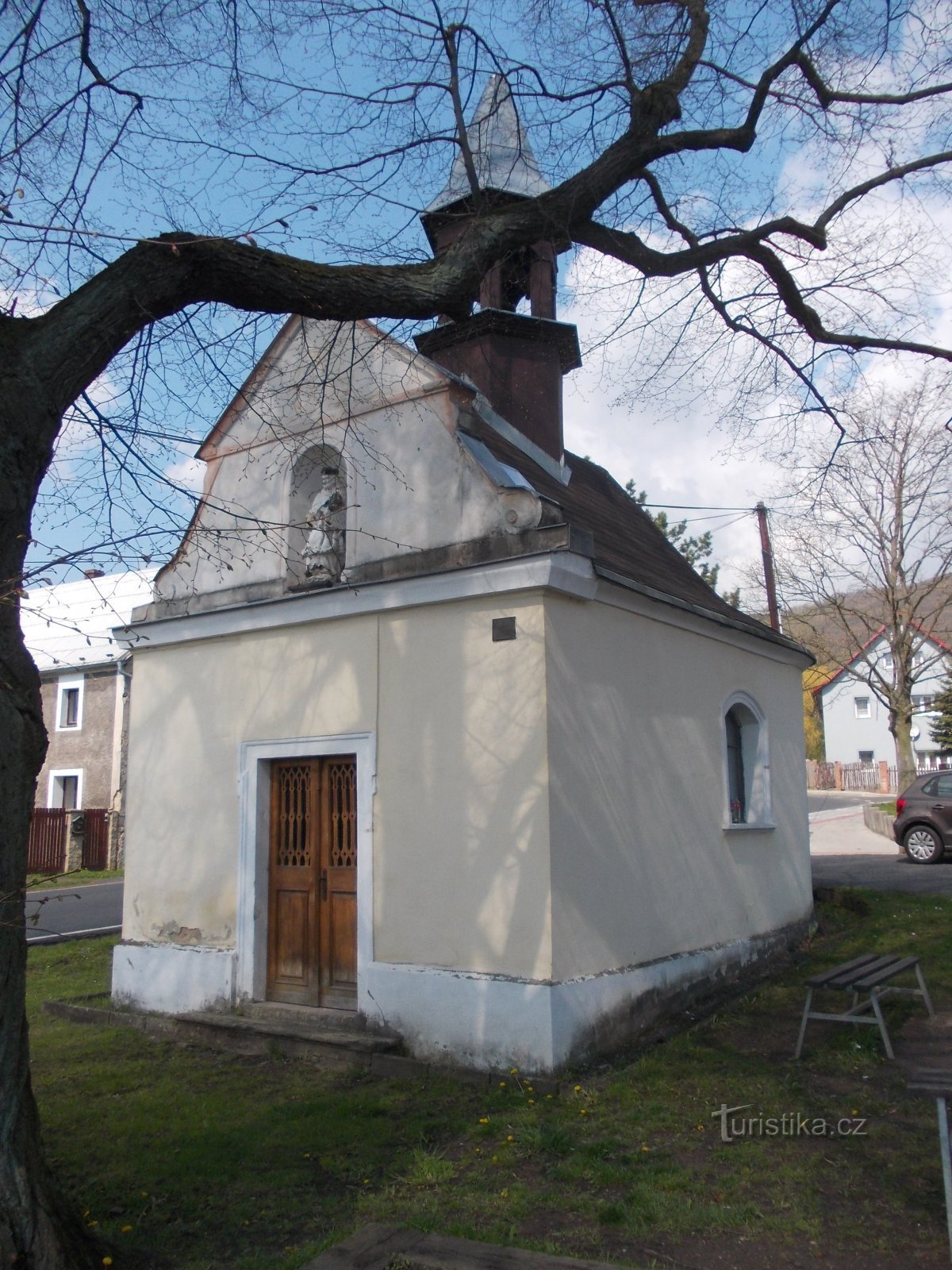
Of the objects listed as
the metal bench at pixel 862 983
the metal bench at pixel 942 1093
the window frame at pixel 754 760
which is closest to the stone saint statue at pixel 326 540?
the window frame at pixel 754 760

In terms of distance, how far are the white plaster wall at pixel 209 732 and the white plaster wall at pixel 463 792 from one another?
51cm

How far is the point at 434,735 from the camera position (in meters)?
7.67

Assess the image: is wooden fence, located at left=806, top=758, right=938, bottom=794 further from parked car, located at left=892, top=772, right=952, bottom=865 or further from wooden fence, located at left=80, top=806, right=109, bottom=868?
wooden fence, located at left=80, top=806, right=109, bottom=868

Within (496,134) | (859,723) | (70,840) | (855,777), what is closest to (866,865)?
(496,134)

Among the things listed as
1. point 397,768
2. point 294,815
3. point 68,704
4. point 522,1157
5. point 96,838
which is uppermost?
point 68,704

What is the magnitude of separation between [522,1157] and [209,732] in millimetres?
5065

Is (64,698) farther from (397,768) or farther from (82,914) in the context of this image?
(397,768)

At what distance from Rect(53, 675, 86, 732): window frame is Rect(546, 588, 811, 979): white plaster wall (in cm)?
2230

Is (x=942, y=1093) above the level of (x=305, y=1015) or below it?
above

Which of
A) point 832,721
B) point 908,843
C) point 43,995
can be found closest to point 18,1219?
point 43,995

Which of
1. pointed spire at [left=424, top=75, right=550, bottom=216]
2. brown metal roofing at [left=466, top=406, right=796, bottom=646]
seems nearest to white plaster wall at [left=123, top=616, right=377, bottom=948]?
brown metal roofing at [left=466, top=406, right=796, bottom=646]

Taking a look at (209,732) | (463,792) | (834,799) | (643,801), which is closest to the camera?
(463,792)

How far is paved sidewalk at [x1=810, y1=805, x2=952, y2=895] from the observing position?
619 inches

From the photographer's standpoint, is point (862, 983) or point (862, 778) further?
point (862, 778)
